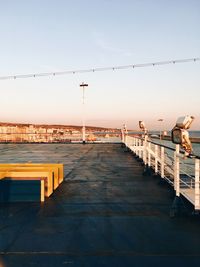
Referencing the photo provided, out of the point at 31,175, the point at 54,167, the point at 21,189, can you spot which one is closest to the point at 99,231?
the point at 21,189

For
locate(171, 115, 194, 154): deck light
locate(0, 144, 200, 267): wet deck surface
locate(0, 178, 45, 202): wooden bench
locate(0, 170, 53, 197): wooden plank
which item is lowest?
locate(0, 144, 200, 267): wet deck surface

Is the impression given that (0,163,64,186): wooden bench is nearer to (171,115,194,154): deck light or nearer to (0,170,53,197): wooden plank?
(0,170,53,197): wooden plank

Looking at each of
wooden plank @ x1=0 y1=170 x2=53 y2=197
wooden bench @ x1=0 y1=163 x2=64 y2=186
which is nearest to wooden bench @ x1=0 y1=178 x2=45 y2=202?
wooden plank @ x1=0 y1=170 x2=53 y2=197

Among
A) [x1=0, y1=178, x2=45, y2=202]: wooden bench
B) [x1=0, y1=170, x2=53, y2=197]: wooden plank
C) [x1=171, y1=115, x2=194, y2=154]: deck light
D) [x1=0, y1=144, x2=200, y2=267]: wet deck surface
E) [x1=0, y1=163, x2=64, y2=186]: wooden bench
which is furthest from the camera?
[x1=0, y1=163, x2=64, y2=186]: wooden bench

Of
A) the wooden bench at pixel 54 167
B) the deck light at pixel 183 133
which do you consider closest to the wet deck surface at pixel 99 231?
the wooden bench at pixel 54 167

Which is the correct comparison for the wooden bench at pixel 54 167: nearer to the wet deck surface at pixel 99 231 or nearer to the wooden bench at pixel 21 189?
the wet deck surface at pixel 99 231

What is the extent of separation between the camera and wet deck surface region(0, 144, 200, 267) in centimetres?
398

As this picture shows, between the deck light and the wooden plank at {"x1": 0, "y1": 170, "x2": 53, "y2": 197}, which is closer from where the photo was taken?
the deck light

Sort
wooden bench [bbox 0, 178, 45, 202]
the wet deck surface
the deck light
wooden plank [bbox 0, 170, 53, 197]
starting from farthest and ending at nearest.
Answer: wooden plank [bbox 0, 170, 53, 197] → wooden bench [bbox 0, 178, 45, 202] → the deck light → the wet deck surface

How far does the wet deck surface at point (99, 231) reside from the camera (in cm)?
398

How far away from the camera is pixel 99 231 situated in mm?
5074

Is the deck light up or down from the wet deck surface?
up

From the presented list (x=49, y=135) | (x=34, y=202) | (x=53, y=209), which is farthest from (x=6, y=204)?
(x=49, y=135)

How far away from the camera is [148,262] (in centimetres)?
386
